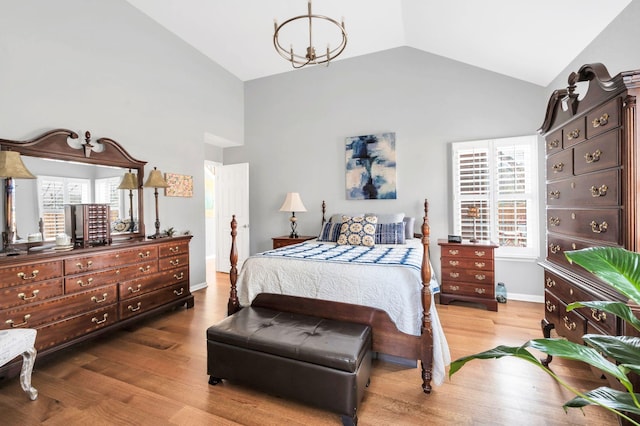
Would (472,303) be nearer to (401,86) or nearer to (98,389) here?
(401,86)

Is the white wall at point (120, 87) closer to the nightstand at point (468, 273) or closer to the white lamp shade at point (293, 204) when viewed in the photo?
the white lamp shade at point (293, 204)

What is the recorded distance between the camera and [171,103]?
3.98 meters

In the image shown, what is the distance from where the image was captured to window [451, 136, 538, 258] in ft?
11.9

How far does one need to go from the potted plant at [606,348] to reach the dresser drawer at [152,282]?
313cm

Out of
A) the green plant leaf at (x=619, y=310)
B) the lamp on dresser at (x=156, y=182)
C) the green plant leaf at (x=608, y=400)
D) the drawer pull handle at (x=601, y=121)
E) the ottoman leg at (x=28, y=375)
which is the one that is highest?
the drawer pull handle at (x=601, y=121)

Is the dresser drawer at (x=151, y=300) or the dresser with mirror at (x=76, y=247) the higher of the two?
the dresser with mirror at (x=76, y=247)

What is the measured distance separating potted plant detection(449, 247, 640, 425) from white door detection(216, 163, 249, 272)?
183 inches

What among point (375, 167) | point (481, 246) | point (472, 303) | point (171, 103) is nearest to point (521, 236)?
point (481, 246)

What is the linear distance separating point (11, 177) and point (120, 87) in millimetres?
1558

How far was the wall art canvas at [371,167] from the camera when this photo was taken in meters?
4.27

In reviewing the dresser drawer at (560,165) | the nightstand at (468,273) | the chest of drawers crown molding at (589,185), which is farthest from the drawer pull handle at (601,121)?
the nightstand at (468,273)

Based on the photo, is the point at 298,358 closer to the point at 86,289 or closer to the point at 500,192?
the point at 86,289

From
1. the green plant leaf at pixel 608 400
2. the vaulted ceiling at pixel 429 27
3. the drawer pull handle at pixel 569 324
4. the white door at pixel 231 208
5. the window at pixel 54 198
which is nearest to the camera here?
the green plant leaf at pixel 608 400

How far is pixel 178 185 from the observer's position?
13.4ft
